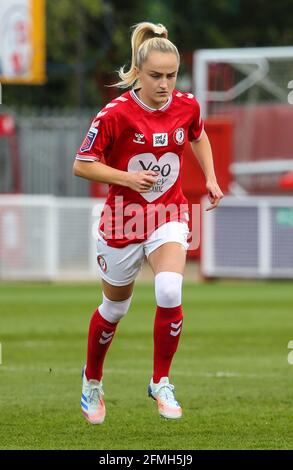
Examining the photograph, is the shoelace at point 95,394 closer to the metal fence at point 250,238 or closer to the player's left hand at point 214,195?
the player's left hand at point 214,195

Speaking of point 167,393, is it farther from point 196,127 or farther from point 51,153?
point 51,153

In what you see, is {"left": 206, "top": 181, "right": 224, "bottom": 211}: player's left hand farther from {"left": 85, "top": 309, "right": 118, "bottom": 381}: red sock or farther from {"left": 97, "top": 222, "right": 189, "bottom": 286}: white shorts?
{"left": 85, "top": 309, "right": 118, "bottom": 381}: red sock

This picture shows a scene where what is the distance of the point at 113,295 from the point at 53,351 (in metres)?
4.37

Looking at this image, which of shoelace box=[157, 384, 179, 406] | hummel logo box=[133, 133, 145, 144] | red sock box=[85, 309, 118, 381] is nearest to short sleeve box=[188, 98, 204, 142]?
hummel logo box=[133, 133, 145, 144]

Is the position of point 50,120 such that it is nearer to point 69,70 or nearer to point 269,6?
point 69,70

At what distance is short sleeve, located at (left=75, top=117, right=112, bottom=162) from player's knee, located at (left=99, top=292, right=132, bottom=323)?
933 mm

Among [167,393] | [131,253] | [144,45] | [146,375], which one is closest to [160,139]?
[144,45]

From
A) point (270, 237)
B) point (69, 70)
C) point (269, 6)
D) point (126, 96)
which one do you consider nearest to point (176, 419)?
point (126, 96)

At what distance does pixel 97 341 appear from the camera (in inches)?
328

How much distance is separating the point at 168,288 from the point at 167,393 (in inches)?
25.1

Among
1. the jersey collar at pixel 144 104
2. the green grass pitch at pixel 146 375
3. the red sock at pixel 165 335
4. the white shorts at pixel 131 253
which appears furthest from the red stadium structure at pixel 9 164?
the red sock at pixel 165 335

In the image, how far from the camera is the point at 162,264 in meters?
7.80

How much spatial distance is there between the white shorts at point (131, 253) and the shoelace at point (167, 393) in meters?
0.67

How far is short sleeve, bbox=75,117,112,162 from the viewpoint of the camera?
7781mm
